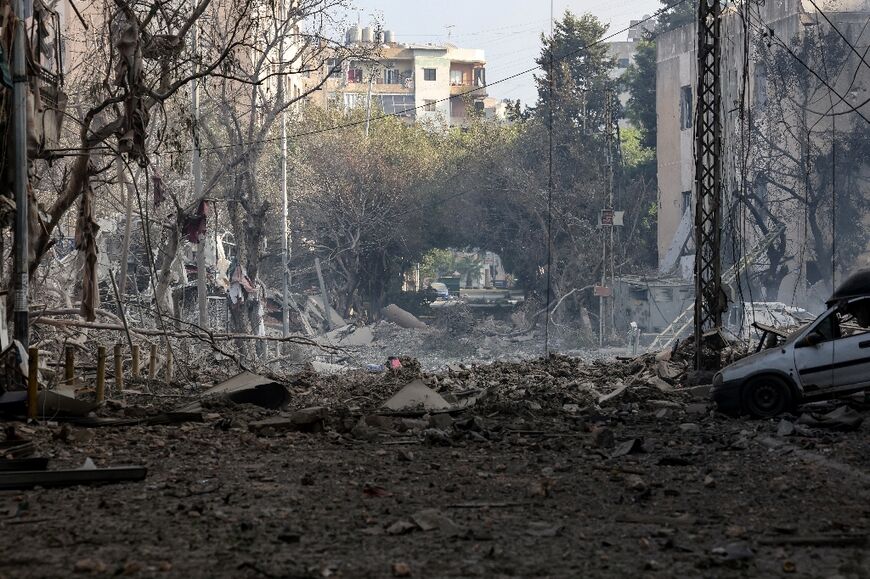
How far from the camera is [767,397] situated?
16500 mm

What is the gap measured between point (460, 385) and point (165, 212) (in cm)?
2387

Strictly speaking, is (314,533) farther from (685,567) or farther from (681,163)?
(681,163)

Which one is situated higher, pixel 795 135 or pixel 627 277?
pixel 795 135

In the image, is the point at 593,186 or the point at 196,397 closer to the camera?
the point at 196,397

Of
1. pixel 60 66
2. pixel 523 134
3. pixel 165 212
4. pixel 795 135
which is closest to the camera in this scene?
pixel 60 66

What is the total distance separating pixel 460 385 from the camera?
2375 cm

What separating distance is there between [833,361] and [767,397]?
3.46 ft

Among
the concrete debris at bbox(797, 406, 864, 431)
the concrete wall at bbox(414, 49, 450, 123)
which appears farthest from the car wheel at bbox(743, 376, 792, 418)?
the concrete wall at bbox(414, 49, 450, 123)

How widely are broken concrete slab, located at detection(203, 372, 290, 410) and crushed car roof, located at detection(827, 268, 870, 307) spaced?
8.17 meters

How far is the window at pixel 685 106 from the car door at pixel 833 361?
40.2 meters

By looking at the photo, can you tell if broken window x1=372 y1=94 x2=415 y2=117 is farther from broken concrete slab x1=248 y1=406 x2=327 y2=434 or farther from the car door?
broken concrete slab x1=248 y1=406 x2=327 y2=434

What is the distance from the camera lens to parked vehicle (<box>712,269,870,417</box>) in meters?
15.9

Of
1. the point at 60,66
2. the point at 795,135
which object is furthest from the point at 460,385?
the point at 795,135

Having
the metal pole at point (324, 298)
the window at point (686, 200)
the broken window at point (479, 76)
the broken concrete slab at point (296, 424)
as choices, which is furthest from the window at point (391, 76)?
the broken concrete slab at point (296, 424)
